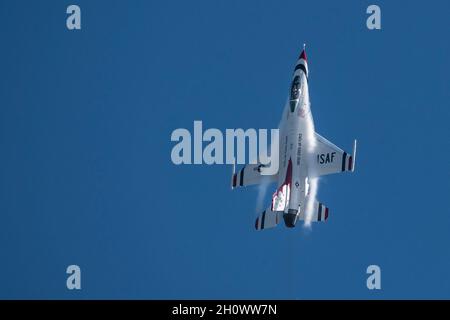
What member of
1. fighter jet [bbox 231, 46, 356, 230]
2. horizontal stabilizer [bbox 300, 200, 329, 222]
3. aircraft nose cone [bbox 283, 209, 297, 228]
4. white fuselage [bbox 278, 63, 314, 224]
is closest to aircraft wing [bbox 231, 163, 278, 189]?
fighter jet [bbox 231, 46, 356, 230]

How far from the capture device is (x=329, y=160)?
60.8 metres

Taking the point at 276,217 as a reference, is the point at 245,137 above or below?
above

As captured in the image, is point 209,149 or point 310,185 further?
point 209,149

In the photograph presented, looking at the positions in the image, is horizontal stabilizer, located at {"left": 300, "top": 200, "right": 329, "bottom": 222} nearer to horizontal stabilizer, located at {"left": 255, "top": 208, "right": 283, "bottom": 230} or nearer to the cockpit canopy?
horizontal stabilizer, located at {"left": 255, "top": 208, "right": 283, "bottom": 230}

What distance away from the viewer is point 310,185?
60281 mm

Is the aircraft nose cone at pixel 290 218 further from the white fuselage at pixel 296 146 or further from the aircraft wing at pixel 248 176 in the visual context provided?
the aircraft wing at pixel 248 176

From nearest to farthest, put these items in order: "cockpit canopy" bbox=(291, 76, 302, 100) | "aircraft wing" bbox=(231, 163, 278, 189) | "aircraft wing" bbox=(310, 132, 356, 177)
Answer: "aircraft wing" bbox=(310, 132, 356, 177) → "cockpit canopy" bbox=(291, 76, 302, 100) → "aircraft wing" bbox=(231, 163, 278, 189)

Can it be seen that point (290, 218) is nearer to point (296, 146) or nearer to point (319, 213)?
point (319, 213)

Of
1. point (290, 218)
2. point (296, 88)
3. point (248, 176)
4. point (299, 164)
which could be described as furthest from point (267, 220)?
point (296, 88)

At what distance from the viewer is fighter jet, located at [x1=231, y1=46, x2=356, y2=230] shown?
5919cm
